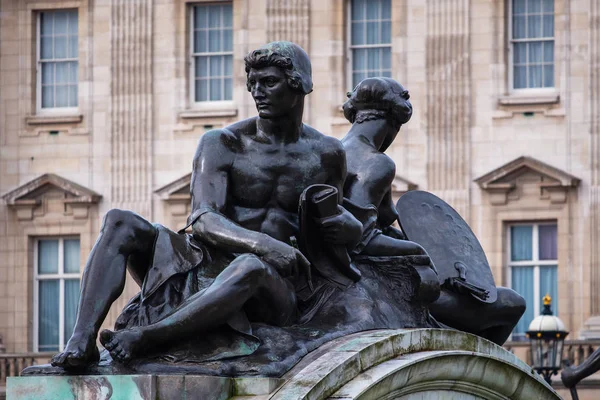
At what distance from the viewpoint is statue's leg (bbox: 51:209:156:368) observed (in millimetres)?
8305

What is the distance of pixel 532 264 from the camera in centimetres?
4062

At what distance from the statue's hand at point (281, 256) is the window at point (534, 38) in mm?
31964

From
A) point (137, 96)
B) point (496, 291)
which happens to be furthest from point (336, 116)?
point (496, 291)

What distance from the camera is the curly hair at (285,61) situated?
8.73m

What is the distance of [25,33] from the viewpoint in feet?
143

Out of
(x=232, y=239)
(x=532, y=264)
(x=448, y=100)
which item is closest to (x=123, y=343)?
(x=232, y=239)

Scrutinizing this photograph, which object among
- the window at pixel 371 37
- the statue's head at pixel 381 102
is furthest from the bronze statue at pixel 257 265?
the window at pixel 371 37

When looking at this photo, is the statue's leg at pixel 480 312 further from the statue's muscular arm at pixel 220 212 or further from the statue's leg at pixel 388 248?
the statue's muscular arm at pixel 220 212

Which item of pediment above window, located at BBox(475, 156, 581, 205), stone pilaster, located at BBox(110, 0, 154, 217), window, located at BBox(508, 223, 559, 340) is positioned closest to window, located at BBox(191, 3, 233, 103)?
stone pilaster, located at BBox(110, 0, 154, 217)

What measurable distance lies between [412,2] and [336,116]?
2475 mm

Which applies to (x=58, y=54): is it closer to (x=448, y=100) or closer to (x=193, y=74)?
(x=193, y=74)

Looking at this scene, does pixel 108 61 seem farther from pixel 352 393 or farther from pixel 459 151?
pixel 352 393

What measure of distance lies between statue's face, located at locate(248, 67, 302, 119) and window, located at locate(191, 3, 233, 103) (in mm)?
33479

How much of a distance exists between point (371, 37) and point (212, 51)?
302cm
